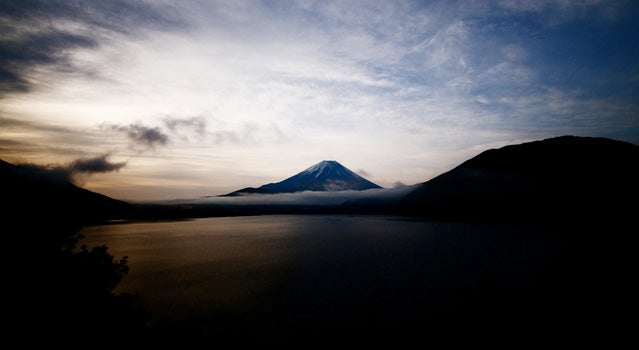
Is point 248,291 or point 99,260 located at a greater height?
point 99,260

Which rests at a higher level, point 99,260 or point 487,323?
point 99,260

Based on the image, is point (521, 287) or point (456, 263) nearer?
point (521, 287)

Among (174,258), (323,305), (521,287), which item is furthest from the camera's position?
(174,258)

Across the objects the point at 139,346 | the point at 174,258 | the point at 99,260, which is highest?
the point at 99,260

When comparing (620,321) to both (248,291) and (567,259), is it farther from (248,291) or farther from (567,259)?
(567,259)

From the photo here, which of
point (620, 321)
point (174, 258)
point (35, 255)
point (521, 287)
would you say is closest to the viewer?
point (35, 255)

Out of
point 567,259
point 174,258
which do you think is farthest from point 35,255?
point 567,259

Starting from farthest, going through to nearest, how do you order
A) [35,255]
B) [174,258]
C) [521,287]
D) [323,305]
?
[174,258]
[521,287]
[323,305]
[35,255]

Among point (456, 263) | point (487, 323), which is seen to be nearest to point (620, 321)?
point (487, 323)

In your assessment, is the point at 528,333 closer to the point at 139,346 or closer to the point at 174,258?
the point at 139,346

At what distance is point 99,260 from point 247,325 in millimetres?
9944

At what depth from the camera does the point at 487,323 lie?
17719 millimetres

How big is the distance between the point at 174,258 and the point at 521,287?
52339 millimetres

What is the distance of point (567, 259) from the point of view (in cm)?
4312
